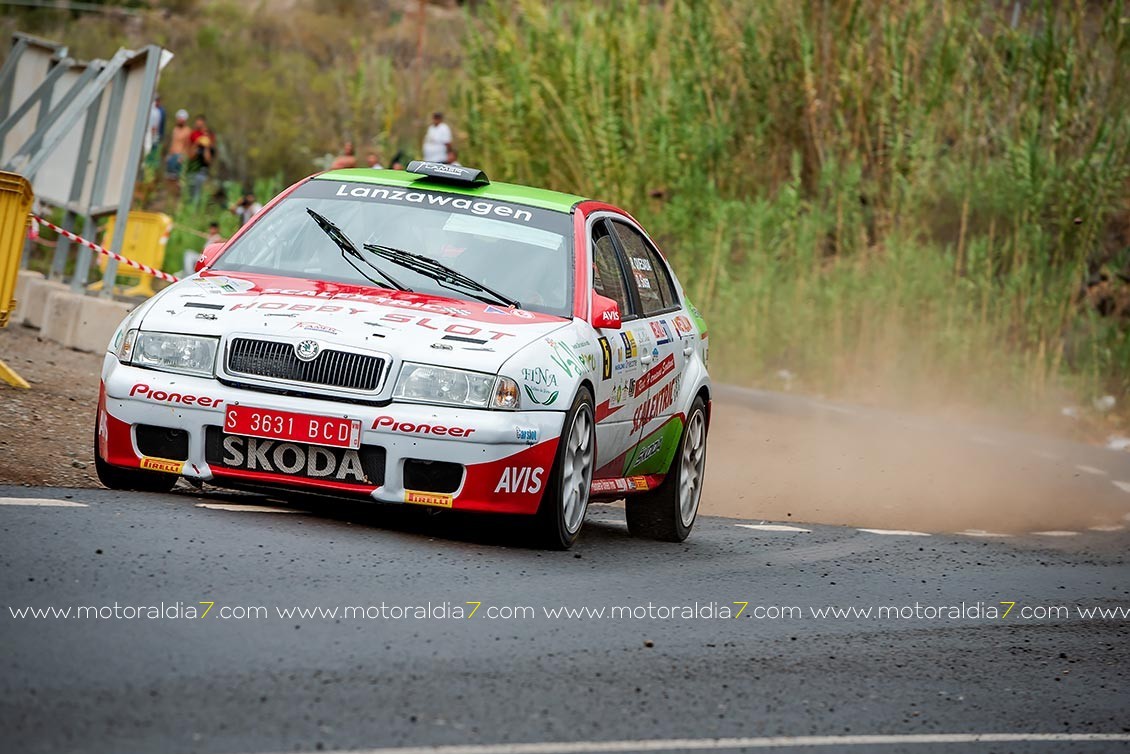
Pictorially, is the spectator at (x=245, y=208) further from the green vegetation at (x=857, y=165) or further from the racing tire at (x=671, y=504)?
the racing tire at (x=671, y=504)

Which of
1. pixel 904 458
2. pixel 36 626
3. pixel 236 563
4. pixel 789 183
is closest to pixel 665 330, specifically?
pixel 236 563

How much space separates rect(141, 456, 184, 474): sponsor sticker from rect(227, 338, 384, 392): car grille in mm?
464

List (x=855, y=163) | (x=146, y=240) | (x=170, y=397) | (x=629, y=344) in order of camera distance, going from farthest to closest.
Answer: (x=855, y=163) → (x=146, y=240) → (x=629, y=344) → (x=170, y=397)

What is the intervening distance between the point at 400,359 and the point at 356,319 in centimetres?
36

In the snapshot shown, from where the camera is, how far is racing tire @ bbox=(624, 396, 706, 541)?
378 inches

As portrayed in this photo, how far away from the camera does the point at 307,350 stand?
24.5 ft

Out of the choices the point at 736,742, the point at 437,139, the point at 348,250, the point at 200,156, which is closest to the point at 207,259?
the point at 348,250

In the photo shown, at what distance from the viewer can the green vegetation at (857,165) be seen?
21.1 m

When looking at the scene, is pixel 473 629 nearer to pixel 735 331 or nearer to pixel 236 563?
pixel 236 563

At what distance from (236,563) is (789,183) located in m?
18.0

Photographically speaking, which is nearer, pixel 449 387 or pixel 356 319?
pixel 449 387

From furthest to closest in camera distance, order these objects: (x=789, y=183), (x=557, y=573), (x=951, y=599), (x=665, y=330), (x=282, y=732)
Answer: (x=789, y=183), (x=665, y=330), (x=951, y=599), (x=557, y=573), (x=282, y=732)

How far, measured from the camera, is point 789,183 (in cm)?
2377

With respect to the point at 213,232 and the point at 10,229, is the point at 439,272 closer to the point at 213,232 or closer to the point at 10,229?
the point at 10,229
